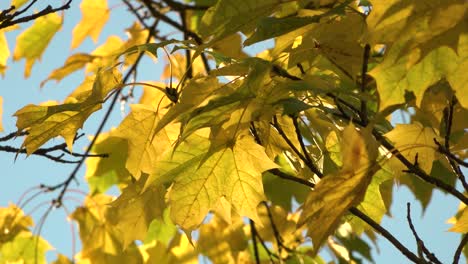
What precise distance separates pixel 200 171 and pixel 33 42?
1311mm

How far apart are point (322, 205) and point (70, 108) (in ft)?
1.30

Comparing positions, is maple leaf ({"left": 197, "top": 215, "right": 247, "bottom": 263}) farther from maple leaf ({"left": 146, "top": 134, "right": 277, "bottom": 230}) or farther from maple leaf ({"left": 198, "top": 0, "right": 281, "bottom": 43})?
maple leaf ({"left": 198, "top": 0, "right": 281, "bottom": 43})

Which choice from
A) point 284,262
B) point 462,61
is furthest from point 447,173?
point 462,61

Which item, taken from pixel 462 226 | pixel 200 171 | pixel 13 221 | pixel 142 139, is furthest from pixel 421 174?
A: pixel 13 221

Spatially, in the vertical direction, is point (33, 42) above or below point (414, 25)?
above

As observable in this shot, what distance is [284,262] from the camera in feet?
7.21

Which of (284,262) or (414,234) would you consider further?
(284,262)

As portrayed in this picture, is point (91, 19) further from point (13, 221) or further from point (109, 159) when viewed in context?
point (13, 221)

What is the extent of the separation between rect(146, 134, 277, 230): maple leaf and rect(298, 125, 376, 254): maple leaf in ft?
0.81

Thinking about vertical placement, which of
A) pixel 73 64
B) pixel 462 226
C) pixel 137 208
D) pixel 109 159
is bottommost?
pixel 462 226

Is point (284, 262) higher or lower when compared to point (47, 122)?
lower

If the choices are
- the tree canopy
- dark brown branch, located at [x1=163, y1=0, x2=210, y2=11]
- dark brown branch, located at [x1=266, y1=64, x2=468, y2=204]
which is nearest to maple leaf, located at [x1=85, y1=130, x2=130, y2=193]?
dark brown branch, located at [x1=163, y1=0, x2=210, y2=11]

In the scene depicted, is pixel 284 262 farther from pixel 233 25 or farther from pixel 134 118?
pixel 233 25

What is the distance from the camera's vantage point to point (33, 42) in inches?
90.6
